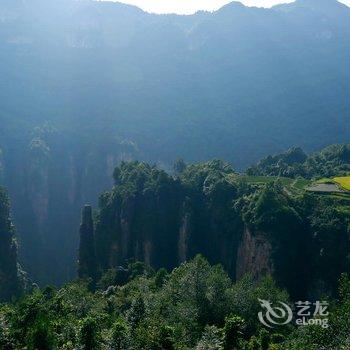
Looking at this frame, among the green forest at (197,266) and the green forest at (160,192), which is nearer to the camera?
the green forest at (197,266)

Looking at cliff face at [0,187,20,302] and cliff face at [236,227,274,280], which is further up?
cliff face at [236,227,274,280]

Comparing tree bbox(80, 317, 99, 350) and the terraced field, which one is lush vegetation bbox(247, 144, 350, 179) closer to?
the terraced field

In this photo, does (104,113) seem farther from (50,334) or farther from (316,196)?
(50,334)

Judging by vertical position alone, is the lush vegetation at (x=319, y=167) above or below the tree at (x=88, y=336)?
above

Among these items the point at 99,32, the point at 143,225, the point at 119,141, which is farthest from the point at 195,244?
the point at 99,32

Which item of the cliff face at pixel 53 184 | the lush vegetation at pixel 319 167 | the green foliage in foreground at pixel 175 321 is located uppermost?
the lush vegetation at pixel 319 167

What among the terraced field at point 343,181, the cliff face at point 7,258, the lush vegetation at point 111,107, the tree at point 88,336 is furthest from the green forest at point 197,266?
the lush vegetation at point 111,107

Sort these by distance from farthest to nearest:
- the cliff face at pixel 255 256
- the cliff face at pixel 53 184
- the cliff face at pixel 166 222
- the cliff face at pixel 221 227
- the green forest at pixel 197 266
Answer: the cliff face at pixel 53 184 < the cliff face at pixel 166 222 < the cliff face at pixel 255 256 < the cliff face at pixel 221 227 < the green forest at pixel 197 266

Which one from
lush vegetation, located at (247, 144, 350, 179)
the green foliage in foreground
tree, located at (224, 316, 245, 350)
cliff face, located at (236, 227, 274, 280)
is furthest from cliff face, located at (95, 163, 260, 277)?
tree, located at (224, 316, 245, 350)

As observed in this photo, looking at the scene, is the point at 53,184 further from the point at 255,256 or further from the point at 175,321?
the point at 175,321

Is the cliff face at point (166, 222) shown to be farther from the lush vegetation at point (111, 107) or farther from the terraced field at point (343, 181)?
the lush vegetation at point (111, 107)
